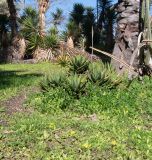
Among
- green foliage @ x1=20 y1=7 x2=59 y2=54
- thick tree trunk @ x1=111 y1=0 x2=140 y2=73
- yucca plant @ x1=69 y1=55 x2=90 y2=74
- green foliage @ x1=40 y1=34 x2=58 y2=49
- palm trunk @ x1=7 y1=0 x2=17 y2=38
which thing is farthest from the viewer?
palm trunk @ x1=7 y1=0 x2=17 y2=38

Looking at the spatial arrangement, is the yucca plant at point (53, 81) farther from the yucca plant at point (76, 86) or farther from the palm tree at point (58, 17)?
the palm tree at point (58, 17)

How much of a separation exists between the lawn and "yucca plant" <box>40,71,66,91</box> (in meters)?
0.26

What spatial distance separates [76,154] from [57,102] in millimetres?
2946

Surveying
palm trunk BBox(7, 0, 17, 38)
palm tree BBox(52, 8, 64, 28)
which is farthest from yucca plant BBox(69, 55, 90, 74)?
palm tree BBox(52, 8, 64, 28)

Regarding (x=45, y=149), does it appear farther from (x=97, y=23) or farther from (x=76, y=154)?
(x=97, y=23)

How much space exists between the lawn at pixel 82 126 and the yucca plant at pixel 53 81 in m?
0.26

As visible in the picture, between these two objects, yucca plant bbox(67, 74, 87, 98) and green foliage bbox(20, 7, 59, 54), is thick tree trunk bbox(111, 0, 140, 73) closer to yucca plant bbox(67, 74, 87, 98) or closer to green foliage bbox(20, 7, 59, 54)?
yucca plant bbox(67, 74, 87, 98)

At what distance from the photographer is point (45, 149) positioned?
745 cm

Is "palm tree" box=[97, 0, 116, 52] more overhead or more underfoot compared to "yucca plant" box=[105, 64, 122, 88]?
more overhead

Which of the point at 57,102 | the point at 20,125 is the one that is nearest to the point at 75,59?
the point at 57,102

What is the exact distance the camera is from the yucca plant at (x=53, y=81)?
1095cm

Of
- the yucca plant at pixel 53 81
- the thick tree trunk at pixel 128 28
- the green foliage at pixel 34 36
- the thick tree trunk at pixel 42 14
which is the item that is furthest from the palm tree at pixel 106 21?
the yucca plant at pixel 53 81

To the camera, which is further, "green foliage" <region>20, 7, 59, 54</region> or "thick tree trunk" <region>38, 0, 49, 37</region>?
"thick tree trunk" <region>38, 0, 49, 37</region>

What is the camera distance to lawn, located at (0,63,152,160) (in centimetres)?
740
